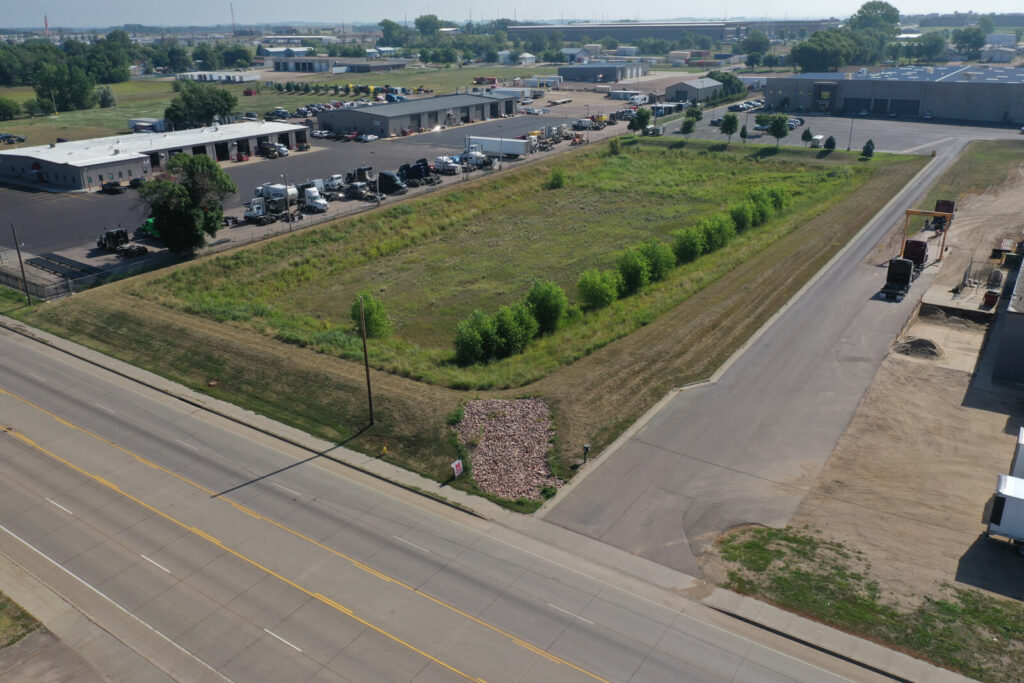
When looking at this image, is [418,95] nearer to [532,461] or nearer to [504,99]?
[504,99]

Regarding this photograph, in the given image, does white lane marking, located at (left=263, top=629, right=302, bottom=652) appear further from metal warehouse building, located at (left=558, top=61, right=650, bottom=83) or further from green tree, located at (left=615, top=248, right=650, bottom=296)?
metal warehouse building, located at (left=558, top=61, right=650, bottom=83)

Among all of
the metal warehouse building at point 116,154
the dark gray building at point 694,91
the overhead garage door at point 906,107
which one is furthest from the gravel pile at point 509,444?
the dark gray building at point 694,91

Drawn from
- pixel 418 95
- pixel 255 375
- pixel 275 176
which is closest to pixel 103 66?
pixel 418 95

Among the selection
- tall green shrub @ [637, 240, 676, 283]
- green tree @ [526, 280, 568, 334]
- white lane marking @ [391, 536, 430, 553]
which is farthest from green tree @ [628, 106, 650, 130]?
white lane marking @ [391, 536, 430, 553]

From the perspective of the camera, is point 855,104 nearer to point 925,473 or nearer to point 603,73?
point 603,73

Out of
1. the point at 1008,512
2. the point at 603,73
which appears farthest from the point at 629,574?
the point at 603,73

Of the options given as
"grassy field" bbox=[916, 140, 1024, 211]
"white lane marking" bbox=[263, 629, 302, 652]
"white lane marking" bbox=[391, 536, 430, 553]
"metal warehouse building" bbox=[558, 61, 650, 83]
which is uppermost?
"metal warehouse building" bbox=[558, 61, 650, 83]

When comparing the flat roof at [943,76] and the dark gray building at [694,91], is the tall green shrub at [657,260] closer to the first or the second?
the flat roof at [943,76]
